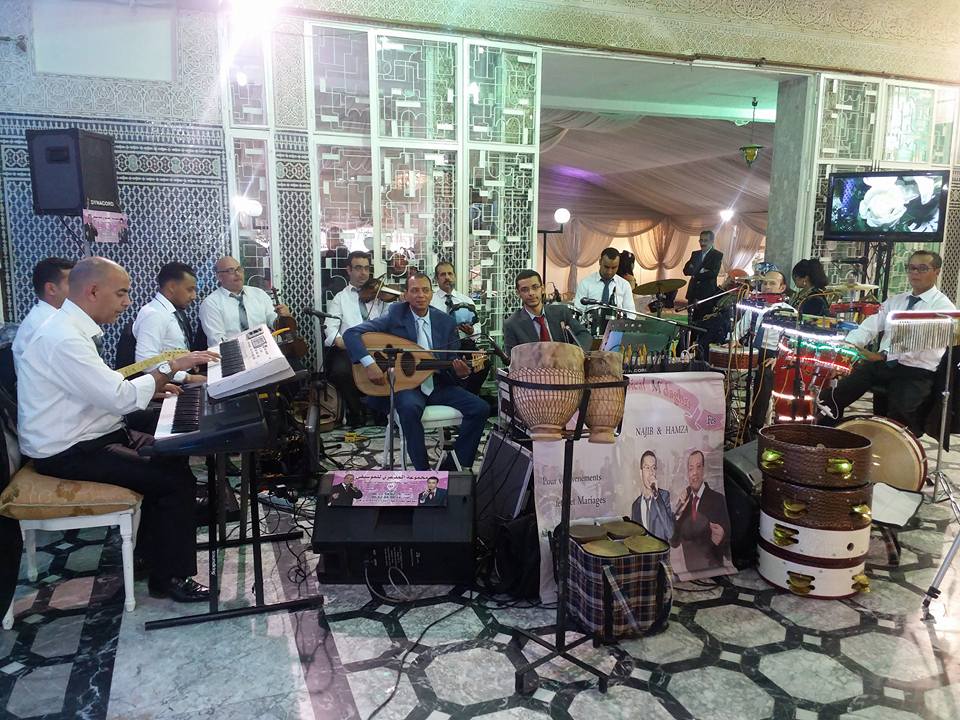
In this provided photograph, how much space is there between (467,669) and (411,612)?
0.48 metres

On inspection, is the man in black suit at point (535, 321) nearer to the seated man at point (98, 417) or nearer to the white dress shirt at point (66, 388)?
the seated man at point (98, 417)

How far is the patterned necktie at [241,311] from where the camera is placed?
5328 millimetres

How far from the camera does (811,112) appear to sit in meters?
7.48

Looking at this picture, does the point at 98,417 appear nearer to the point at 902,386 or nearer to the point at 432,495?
the point at 432,495

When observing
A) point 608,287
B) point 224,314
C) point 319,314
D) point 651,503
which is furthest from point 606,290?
point 651,503

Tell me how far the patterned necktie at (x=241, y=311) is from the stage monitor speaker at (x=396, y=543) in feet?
8.62

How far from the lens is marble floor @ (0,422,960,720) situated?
7.65 ft

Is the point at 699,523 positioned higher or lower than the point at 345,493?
lower

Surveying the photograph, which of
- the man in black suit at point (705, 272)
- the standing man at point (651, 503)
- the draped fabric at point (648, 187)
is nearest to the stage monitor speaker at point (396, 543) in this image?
the standing man at point (651, 503)

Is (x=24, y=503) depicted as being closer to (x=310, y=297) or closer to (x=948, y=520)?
(x=310, y=297)

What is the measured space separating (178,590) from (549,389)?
2.05 meters

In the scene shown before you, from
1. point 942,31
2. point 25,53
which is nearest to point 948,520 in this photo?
point 942,31

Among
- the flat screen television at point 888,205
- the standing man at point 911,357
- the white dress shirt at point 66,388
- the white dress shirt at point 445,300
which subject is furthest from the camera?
the flat screen television at point 888,205

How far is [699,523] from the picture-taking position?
3219mm
